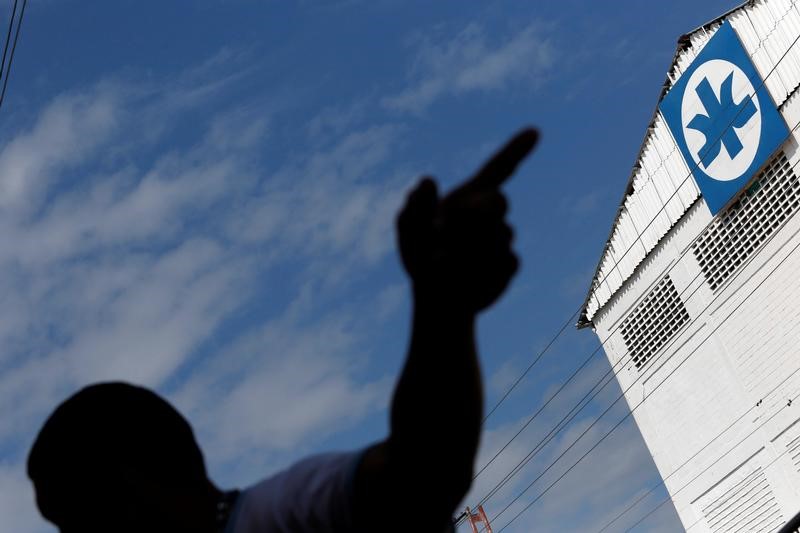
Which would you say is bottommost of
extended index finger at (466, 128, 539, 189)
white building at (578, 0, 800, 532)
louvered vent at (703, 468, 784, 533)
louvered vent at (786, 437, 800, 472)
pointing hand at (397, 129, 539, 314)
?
pointing hand at (397, 129, 539, 314)

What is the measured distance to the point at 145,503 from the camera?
182 centimetres

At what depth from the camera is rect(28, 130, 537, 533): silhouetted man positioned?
4.23 feet

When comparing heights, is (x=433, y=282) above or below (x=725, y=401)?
below

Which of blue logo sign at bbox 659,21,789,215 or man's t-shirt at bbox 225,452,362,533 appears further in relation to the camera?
blue logo sign at bbox 659,21,789,215

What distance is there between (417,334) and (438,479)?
0.22 meters

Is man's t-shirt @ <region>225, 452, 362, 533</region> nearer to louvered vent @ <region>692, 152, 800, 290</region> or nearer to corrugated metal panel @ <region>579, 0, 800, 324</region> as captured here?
louvered vent @ <region>692, 152, 800, 290</region>

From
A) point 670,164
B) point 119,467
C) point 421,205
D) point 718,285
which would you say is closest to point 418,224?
point 421,205

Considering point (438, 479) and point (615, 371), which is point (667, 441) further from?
point (438, 479)

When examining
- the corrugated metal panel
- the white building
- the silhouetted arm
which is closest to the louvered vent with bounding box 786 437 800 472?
the white building

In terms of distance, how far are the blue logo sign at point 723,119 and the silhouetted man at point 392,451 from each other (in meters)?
20.1

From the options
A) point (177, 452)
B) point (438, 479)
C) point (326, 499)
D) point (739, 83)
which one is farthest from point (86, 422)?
point (739, 83)

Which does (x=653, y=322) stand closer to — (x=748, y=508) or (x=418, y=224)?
(x=748, y=508)

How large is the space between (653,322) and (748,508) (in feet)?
17.2

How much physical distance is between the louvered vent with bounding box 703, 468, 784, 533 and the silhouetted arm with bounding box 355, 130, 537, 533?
73.0 ft
